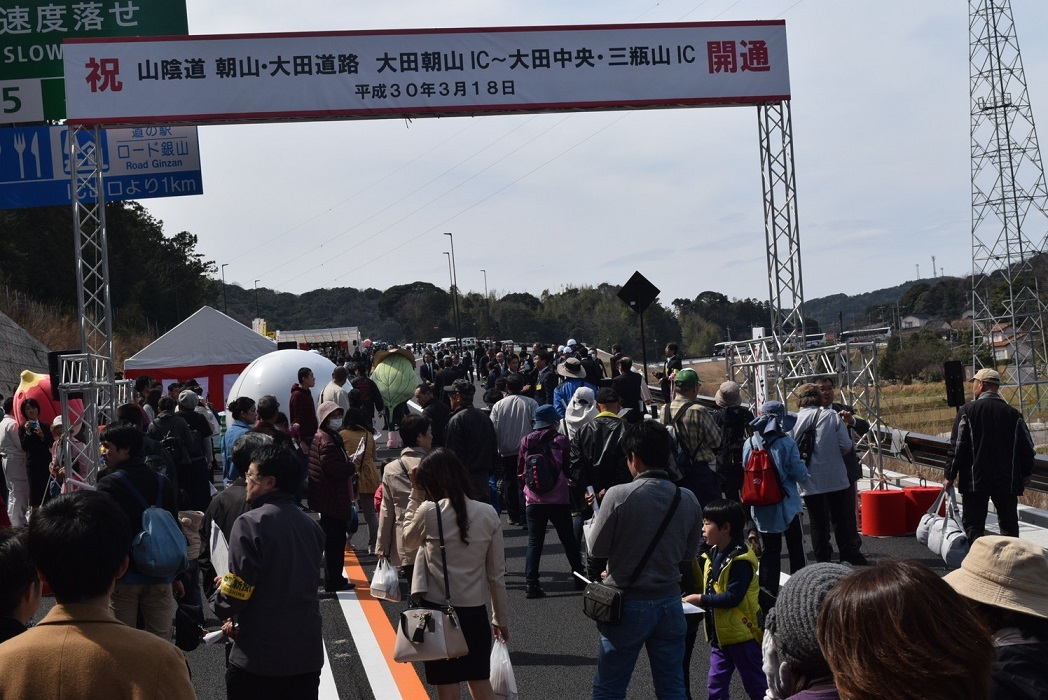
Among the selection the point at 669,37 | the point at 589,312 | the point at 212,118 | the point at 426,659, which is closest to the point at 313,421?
the point at 212,118

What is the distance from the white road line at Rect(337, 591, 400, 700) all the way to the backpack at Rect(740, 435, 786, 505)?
2.93 metres

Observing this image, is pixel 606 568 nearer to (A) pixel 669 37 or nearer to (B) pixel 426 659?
(B) pixel 426 659

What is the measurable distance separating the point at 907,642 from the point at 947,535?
6.60 m

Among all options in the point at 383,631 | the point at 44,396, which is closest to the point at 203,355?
the point at 44,396

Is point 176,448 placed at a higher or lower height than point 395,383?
lower

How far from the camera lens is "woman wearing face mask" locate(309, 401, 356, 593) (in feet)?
30.9

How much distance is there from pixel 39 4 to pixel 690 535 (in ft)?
56.1

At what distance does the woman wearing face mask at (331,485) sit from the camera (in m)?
9.41

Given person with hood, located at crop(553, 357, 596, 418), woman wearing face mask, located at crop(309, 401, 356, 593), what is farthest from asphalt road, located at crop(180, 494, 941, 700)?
person with hood, located at crop(553, 357, 596, 418)

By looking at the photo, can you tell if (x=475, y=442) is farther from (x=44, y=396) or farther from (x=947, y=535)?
(x=44, y=396)

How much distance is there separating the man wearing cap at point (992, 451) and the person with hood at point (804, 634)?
6855mm

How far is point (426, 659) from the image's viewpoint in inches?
207

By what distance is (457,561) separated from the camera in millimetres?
5422

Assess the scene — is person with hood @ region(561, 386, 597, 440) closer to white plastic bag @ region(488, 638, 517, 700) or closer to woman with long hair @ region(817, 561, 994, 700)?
white plastic bag @ region(488, 638, 517, 700)
